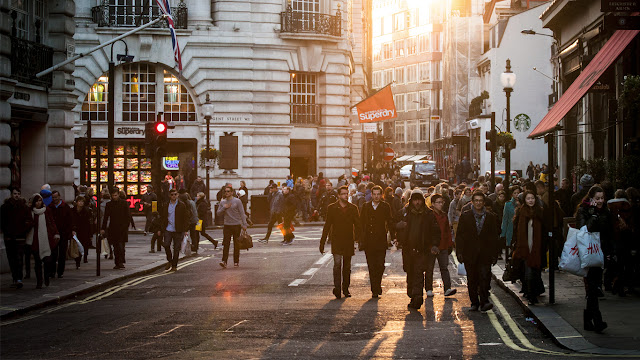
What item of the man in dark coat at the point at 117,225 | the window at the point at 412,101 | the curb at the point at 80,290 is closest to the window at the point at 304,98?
the curb at the point at 80,290

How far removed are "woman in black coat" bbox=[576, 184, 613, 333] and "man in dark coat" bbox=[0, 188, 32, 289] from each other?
33.4ft

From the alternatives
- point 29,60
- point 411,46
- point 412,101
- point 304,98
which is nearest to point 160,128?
point 29,60

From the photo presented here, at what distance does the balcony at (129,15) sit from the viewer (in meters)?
41.0

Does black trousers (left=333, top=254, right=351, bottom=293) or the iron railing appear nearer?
black trousers (left=333, top=254, right=351, bottom=293)

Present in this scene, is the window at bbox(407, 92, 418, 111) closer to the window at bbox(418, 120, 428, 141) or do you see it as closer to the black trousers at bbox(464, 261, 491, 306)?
the window at bbox(418, 120, 428, 141)

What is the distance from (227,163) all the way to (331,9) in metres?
9.39

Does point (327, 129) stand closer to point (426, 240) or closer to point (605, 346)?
point (426, 240)

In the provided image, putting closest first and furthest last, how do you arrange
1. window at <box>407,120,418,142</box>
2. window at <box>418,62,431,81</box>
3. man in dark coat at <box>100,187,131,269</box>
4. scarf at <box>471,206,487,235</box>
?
1. scarf at <box>471,206,487,235</box>
2. man in dark coat at <box>100,187,131,269</box>
3. window at <box>418,62,431,81</box>
4. window at <box>407,120,418,142</box>

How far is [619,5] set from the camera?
618 inches

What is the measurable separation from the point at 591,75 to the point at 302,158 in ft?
85.0

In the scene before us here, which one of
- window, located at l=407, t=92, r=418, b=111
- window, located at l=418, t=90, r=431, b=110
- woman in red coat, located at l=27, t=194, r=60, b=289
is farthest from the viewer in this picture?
window, located at l=407, t=92, r=418, b=111

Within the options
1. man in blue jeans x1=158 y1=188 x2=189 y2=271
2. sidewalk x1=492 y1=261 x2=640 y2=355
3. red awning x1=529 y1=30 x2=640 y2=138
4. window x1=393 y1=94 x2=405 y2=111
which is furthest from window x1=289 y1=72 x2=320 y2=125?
window x1=393 y1=94 x2=405 y2=111

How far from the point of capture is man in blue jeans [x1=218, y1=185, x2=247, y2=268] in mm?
21125

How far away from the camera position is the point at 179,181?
38750mm
